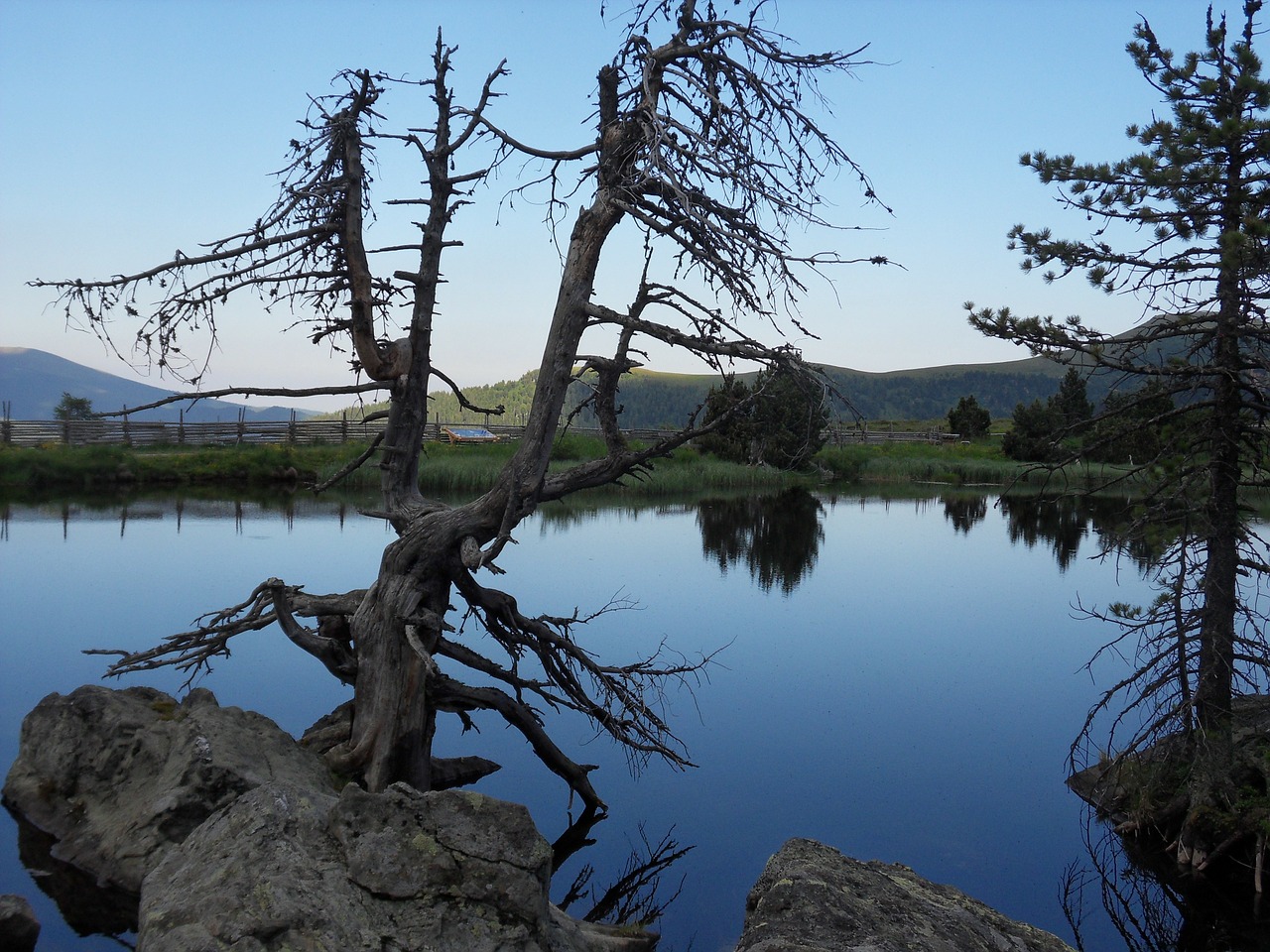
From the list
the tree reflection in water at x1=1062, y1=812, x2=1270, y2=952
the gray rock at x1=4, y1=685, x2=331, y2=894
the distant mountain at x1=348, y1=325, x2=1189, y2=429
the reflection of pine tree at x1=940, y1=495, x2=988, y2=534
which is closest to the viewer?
the gray rock at x1=4, y1=685, x2=331, y2=894

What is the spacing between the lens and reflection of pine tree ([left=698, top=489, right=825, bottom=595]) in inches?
832

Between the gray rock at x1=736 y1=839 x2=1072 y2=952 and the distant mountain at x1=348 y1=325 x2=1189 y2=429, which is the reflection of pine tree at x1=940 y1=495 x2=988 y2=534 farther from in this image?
the distant mountain at x1=348 y1=325 x2=1189 y2=429

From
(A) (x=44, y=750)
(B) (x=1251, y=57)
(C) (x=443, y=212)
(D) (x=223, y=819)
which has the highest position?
(B) (x=1251, y=57)

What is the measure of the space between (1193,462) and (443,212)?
648cm

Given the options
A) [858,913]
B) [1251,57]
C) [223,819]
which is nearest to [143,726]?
[223,819]

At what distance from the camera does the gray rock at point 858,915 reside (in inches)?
140

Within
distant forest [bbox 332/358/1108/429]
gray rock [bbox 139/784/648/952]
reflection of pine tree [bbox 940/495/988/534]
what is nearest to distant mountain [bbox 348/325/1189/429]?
distant forest [bbox 332/358/1108/429]

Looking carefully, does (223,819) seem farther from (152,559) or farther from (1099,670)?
(152,559)

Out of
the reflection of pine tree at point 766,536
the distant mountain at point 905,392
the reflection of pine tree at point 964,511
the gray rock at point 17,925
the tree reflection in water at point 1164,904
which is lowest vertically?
the tree reflection in water at point 1164,904

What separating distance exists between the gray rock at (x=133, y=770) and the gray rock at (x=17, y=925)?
63 cm

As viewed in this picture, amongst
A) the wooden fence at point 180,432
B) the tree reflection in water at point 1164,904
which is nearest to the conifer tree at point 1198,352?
the tree reflection in water at point 1164,904

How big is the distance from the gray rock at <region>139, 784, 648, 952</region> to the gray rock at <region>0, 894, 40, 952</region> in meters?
1.77

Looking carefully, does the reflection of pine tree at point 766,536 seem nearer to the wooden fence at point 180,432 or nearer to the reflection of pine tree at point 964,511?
the reflection of pine tree at point 964,511

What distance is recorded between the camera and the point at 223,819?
4.35m
